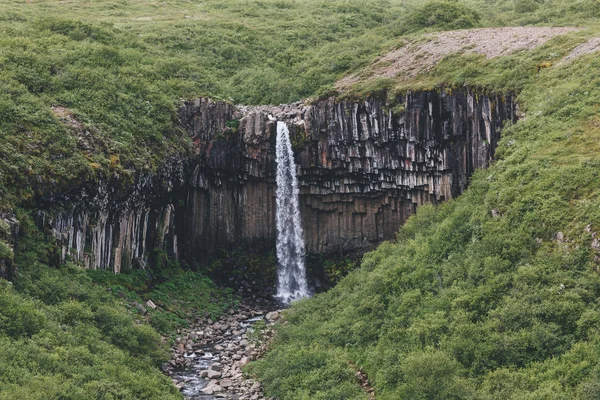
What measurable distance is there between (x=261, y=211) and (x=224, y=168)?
129 inches

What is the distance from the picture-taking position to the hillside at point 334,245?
23.1m

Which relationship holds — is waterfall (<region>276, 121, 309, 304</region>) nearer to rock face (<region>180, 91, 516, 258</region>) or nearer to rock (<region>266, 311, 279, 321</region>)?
rock face (<region>180, 91, 516, 258</region>)

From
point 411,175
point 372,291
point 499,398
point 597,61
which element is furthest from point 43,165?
point 597,61

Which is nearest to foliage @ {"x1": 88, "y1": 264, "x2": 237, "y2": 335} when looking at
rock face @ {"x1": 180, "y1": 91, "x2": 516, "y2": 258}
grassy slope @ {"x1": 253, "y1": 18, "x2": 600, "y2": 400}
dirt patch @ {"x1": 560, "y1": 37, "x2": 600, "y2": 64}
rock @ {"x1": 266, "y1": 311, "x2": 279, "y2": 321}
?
rock @ {"x1": 266, "y1": 311, "x2": 279, "y2": 321}

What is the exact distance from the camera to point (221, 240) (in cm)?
4306

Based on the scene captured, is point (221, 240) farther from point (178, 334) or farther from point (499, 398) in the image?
point (499, 398)

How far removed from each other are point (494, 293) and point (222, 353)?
42.3 ft

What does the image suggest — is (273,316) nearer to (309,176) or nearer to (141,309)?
(141,309)

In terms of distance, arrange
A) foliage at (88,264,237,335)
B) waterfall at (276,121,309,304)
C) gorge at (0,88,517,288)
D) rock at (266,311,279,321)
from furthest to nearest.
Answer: waterfall at (276,121,309,304) → rock at (266,311,279,321) → gorge at (0,88,517,288) → foliage at (88,264,237,335)

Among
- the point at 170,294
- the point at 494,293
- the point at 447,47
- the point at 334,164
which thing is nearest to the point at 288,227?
the point at 334,164

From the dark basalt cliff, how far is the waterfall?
1.47 ft

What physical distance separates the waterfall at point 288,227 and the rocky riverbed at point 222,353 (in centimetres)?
317

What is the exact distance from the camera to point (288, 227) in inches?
1686

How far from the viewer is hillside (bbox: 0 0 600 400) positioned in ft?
75.8
